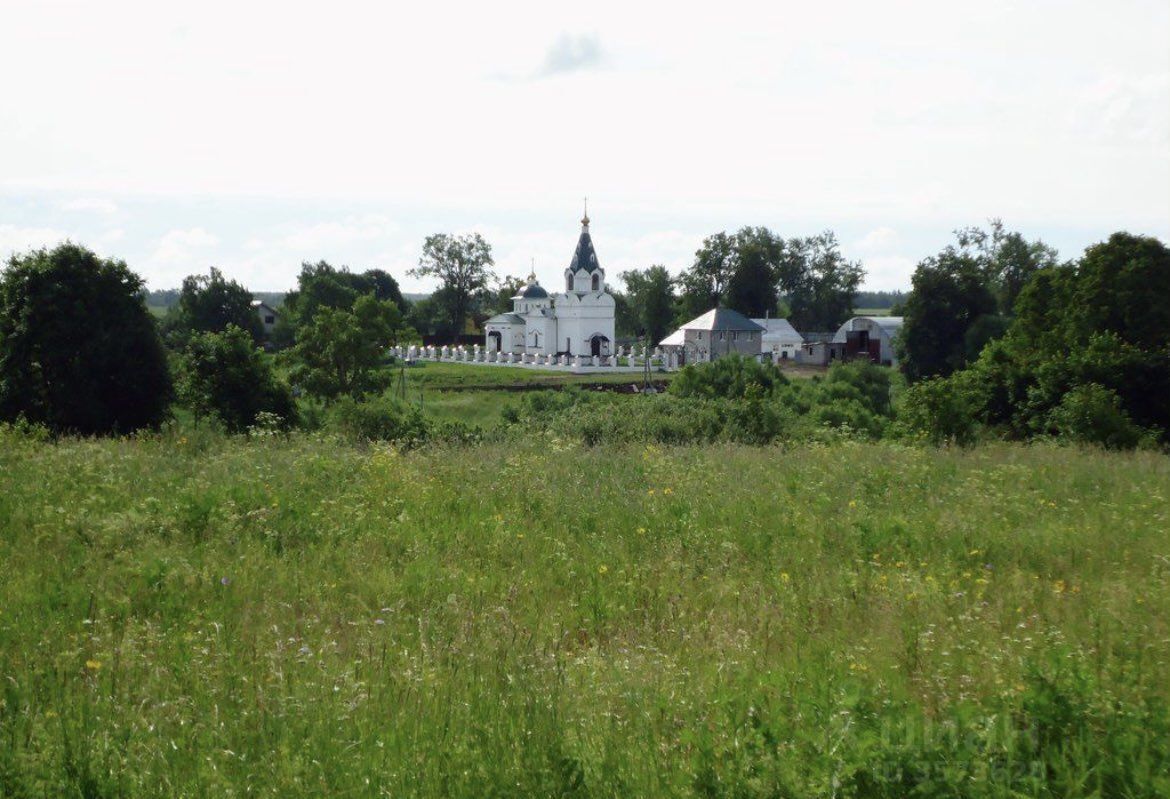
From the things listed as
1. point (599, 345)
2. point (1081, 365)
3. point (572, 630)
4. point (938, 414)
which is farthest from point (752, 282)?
Result: point (572, 630)

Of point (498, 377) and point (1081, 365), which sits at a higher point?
point (1081, 365)

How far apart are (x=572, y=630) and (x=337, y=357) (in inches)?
1805

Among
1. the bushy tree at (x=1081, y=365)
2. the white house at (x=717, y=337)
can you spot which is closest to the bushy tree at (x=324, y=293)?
the white house at (x=717, y=337)

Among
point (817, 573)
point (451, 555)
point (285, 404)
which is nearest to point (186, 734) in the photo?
point (451, 555)

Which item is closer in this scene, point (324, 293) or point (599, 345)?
point (324, 293)

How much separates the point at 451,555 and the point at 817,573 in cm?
270

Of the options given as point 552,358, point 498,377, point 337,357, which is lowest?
point 498,377

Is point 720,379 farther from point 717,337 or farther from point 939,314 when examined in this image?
point 717,337

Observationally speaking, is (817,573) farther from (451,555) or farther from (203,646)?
(203,646)

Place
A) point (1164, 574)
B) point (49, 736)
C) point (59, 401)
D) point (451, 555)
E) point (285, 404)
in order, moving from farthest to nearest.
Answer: point (285, 404)
point (59, 401)
point (451, 555)
point (1164, 574)
point (49, 736)

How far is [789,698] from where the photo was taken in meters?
4.55

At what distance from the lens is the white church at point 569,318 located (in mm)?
96375

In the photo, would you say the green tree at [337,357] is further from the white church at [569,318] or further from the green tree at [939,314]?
the white church at [569,318]

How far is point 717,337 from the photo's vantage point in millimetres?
90438
